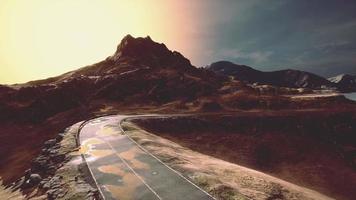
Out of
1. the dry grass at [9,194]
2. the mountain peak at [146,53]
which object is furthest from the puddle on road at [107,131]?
the mountain peak at [146,53]

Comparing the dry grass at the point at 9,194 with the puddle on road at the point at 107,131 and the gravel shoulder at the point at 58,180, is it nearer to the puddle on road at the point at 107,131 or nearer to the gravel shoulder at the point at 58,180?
the gravel shoulder at the point at 58,180

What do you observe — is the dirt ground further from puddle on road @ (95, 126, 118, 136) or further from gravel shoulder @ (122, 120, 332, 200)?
gravel shoulder @ (122, 120, 332, 200)

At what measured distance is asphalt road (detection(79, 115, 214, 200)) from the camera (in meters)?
20.0

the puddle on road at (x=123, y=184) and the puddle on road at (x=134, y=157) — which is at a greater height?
the puddle on road at (x=134, y=157)

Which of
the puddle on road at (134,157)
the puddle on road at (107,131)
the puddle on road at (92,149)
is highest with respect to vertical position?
the puddle on road at (107,131)

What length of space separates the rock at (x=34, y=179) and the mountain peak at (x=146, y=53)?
324ft

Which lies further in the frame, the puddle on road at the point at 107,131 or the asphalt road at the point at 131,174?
the puddle on road at the point at 107,131

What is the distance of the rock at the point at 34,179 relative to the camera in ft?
87.2

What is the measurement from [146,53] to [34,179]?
358ft

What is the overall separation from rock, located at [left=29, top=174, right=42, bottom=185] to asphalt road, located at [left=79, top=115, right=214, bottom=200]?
4.40 meters

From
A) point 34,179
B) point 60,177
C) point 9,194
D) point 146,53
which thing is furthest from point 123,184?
point 146,53

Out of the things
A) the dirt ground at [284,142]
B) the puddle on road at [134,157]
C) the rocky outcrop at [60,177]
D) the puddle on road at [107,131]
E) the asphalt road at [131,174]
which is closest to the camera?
the asphalt road at [131,174]

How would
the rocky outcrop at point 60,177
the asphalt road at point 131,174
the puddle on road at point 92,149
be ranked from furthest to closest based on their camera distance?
the puddle on road at point 92,149 < the rocky outcrop at point 60,177 < the asphalt road at point 131,174

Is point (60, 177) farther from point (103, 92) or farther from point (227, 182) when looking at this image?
point (103, 92)
